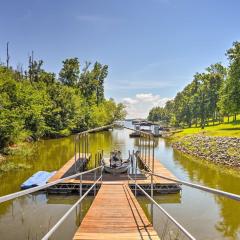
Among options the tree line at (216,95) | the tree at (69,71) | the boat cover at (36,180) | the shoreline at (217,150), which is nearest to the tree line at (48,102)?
the tree at (69,71)

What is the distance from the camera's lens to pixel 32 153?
33.9 metres

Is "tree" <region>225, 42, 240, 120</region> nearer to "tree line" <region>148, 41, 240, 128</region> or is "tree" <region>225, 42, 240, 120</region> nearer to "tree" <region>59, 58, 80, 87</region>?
"tree line" <region>148, 41, 240, 128</region>

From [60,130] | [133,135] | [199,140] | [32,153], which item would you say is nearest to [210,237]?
[32,153]

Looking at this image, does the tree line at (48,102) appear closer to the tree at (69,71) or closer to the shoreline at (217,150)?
the tree at (69,71)

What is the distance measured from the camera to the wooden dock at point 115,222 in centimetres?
696

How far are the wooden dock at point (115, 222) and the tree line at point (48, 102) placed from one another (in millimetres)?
20482

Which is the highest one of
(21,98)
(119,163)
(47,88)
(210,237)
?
(47,88)

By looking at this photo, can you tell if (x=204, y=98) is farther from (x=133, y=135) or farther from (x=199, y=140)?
(x=199, y=140)

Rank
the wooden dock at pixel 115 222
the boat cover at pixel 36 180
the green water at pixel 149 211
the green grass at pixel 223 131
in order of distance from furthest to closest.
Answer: the green grass at pixel 223 131, the boat cover at pixel 36 180, the green water at pixel 149 211, the wooden dock at pixel 115 222

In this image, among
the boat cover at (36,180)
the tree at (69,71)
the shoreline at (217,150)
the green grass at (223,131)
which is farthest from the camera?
the tree at (69,71)

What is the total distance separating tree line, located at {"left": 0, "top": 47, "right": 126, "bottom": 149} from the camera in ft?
108

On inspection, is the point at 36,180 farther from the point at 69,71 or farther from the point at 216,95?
the point at 69,71

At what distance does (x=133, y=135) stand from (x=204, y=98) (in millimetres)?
18347

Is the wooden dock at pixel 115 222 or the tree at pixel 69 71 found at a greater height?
the tree at pixel 69 71
